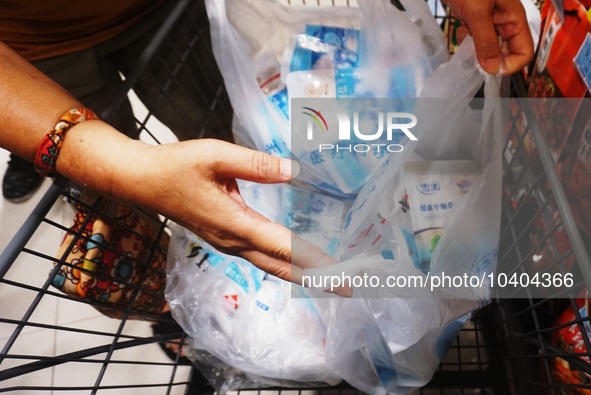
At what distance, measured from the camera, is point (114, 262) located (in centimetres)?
68

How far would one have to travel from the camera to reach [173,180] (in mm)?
474

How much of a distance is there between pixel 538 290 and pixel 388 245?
0.23m

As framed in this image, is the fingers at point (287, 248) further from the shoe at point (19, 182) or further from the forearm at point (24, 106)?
the shoe at point (19, 182)

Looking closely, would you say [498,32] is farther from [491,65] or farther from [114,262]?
[114,262]

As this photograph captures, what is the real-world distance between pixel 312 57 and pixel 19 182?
1004mm

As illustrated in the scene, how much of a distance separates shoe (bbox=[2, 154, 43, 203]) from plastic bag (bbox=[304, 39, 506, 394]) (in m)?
1.07

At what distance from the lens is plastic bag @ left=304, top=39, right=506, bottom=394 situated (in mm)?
517

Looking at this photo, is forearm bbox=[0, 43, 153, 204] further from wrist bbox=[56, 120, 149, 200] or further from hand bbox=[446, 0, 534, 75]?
hand bbox=[446, 0, 534, 75]

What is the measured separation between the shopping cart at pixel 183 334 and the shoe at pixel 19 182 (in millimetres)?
260

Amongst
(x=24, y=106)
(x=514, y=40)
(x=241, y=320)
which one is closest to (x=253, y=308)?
(x=241, y=320)

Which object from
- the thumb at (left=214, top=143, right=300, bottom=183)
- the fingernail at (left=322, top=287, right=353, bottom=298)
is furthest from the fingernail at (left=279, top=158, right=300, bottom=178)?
the fingernail at (left=322, top=287, right=353, bottom=298)

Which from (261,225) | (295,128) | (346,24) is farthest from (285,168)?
(346,24)

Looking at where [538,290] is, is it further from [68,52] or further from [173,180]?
[68,52]

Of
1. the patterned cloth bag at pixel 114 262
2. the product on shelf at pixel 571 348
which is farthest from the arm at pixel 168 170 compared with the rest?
the product on shelf at pixel 571 348
